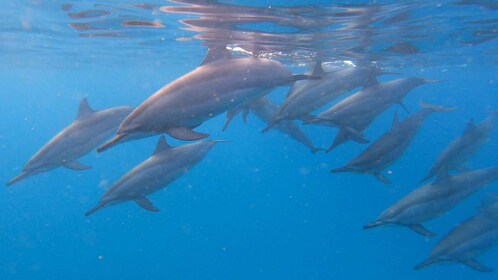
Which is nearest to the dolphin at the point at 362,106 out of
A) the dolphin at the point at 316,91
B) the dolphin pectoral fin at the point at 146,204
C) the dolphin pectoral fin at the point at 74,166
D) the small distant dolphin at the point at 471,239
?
the dolphin at the point at 316,91

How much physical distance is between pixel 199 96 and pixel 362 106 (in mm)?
4513

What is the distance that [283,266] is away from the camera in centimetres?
3272

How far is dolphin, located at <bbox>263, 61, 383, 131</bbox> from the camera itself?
901 cm

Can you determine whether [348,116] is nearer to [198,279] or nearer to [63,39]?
[63,39]

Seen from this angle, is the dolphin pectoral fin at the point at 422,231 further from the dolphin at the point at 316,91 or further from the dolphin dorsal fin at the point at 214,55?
the dolphin dorsal fin at the point at 214,55

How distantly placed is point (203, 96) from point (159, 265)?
3094cm

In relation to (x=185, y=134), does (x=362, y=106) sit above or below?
below

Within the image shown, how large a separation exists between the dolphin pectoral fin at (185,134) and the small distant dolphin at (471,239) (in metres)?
5.97

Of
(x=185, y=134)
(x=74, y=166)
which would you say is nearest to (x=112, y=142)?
(x=185, y=134)

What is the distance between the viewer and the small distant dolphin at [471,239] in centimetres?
888

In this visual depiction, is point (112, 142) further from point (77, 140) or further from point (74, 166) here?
point (74, 166)

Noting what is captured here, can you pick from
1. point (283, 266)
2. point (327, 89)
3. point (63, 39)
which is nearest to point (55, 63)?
point (63, 39)

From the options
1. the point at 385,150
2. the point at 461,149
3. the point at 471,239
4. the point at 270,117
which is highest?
the point at 385,150

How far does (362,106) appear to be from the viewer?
8.98 meters
